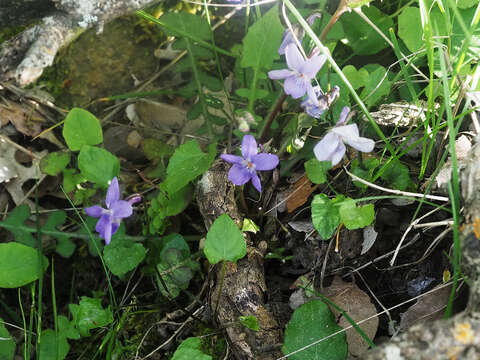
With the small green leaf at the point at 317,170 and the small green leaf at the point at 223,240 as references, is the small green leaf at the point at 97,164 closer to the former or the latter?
the small green leaf at the point at 223,240

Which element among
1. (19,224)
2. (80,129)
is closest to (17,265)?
(19,224)

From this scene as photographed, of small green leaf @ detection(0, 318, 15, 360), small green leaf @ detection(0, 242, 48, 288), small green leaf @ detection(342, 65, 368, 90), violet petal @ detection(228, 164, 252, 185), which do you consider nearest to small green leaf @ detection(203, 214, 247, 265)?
violet petal @ detection(228, 164, 252, 185)

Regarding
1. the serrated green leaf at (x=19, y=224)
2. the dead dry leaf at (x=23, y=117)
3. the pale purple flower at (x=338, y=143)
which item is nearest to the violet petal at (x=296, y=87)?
the pale purple flower at (x=338, y=143)

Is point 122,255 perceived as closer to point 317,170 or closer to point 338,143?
point 317,170

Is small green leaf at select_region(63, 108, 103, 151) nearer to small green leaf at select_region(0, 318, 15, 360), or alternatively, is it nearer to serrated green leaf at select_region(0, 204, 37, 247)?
serrated green leaf at select_region(0, 204, 37, 247)

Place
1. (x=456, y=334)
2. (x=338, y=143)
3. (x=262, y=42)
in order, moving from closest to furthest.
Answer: (x=456, y=334), (x=338, y=143), (x=262, y=42)
